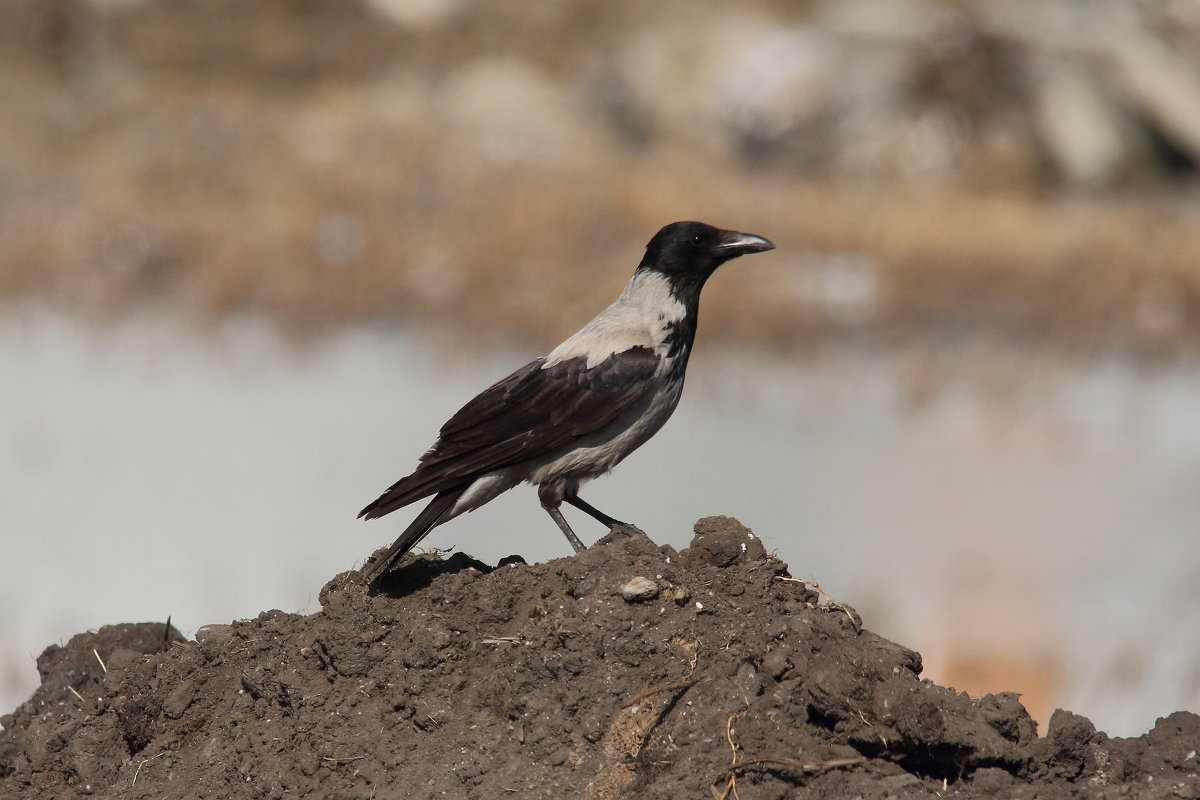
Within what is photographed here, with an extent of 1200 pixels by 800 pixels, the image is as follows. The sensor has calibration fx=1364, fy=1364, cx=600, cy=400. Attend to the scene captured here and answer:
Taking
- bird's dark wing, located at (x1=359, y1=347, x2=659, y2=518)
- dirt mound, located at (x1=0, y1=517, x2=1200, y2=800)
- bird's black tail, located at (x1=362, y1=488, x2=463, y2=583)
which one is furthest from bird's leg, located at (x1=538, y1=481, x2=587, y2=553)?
dirt mound, located at (x1=0, y1=517, x2=1200, y2=800)

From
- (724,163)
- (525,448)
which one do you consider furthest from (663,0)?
(525,448)

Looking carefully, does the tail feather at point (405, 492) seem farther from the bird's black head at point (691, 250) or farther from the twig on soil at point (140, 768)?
the bird's black head at point (691, 250)

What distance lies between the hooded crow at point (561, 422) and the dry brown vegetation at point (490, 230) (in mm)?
10814

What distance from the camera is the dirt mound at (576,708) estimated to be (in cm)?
432

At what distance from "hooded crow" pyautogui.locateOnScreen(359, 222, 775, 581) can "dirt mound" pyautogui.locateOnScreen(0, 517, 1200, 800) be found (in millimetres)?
345

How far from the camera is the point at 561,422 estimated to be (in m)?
5.55

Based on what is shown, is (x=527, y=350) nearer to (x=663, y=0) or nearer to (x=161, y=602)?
(x=161, y=602)

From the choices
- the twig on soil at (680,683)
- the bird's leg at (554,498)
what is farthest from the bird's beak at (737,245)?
the twig on soil at (680,683)

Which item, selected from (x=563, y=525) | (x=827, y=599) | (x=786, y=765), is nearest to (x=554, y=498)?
(x=563, y=525)

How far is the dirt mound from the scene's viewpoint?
4.32m

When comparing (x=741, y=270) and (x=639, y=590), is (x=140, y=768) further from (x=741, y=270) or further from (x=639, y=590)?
(x=741, y=270)

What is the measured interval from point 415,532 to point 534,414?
28.7 inches

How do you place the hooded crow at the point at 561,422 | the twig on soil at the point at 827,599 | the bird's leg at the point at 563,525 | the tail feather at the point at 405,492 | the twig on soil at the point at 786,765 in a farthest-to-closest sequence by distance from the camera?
the bird's leg at the point at 563,525 < the hooded crow at the point at 561,422 < the tail feather at the point at 405,492 < the twig on soil at the point at 827,599 < the twig on soil at the point at 786,765

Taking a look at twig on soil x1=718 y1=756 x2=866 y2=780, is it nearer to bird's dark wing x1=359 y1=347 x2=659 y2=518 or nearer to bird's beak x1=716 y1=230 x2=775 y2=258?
bird's dark wing x1=359 y1=347 x2=659 y2=518
